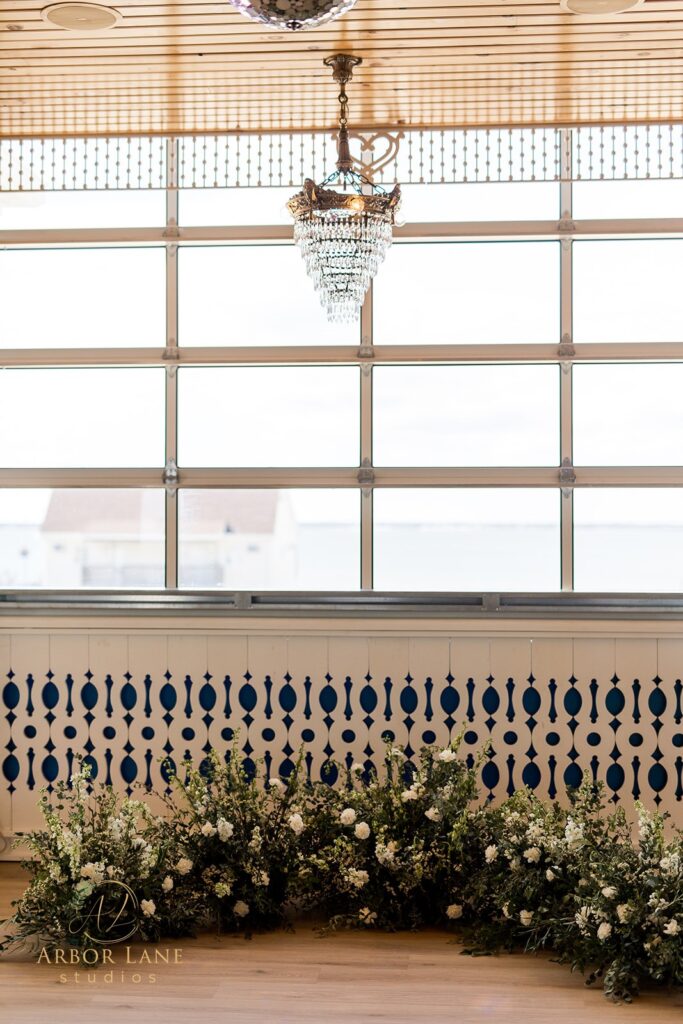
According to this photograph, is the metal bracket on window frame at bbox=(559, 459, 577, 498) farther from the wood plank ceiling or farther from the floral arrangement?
the wood plank ceiling

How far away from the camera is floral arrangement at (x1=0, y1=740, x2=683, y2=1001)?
3.74 metres

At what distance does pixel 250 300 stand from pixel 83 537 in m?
1.30

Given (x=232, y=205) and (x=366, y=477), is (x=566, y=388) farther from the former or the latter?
(x=232, y=205)

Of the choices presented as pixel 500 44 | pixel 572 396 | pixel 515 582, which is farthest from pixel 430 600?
pixel 500 44

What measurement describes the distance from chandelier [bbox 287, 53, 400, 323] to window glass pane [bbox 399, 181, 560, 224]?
982mm

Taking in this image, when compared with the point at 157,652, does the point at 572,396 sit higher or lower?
higher

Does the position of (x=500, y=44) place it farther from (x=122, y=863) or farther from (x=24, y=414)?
(x=122, y=863)

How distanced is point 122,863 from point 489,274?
285 cm

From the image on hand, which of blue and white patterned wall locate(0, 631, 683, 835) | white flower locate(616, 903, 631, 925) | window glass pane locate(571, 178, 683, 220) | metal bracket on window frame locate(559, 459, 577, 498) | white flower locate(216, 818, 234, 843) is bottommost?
white flower locate(616, 903, 631, 925)

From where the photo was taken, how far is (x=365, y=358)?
4918 mm

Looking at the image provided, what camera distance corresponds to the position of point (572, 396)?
4.89 meters

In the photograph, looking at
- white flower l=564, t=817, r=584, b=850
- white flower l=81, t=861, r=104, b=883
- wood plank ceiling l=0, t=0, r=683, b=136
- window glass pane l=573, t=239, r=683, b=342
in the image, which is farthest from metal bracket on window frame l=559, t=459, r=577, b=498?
white flower l=81, t=861, r=104, b=883

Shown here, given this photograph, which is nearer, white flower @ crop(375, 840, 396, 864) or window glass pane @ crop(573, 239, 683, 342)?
white flower @ crop(375, 840, 396, 864)

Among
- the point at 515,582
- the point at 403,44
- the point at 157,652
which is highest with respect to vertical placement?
the point at 403,44
